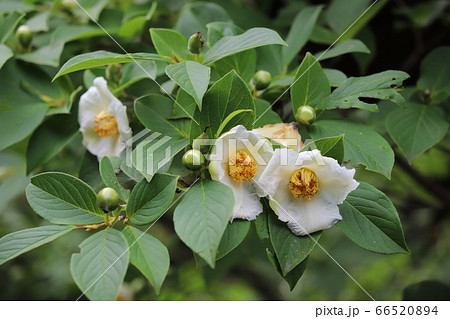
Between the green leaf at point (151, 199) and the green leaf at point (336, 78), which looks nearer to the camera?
the green leaf at point (151, 199)

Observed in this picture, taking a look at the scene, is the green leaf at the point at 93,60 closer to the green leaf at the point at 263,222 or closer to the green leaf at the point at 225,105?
A: the green leaf at the point at 225,105

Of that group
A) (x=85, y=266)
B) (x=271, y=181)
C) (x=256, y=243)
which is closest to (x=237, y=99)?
(x=271, y=181)

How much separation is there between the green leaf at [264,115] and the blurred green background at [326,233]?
0.24 m

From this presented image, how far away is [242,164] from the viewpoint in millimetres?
914

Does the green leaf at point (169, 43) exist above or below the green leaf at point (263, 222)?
above

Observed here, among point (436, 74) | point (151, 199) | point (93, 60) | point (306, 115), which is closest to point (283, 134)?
point (306, 115)

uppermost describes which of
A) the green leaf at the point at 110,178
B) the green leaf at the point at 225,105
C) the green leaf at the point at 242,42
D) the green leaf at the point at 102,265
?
the green leaf at the point at 242,42

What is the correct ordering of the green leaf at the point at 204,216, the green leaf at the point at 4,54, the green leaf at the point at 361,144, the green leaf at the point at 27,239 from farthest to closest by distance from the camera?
the green leaf at the point at 4,54, the green leaf at the point at 361,144, the green leaf at the point at 27,239, the green leaf at the point at 204,216

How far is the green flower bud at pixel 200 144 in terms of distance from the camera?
36.4 inches

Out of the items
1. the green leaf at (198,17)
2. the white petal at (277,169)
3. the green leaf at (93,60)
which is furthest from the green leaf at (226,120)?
the green leaf at (198,17)

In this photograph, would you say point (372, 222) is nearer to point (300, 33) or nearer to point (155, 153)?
point (155, 153)

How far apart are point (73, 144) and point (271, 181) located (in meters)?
0.88

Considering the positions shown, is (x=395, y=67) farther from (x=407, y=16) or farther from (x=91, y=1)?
(x=91, y=1)

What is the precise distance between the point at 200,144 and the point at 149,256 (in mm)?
242
